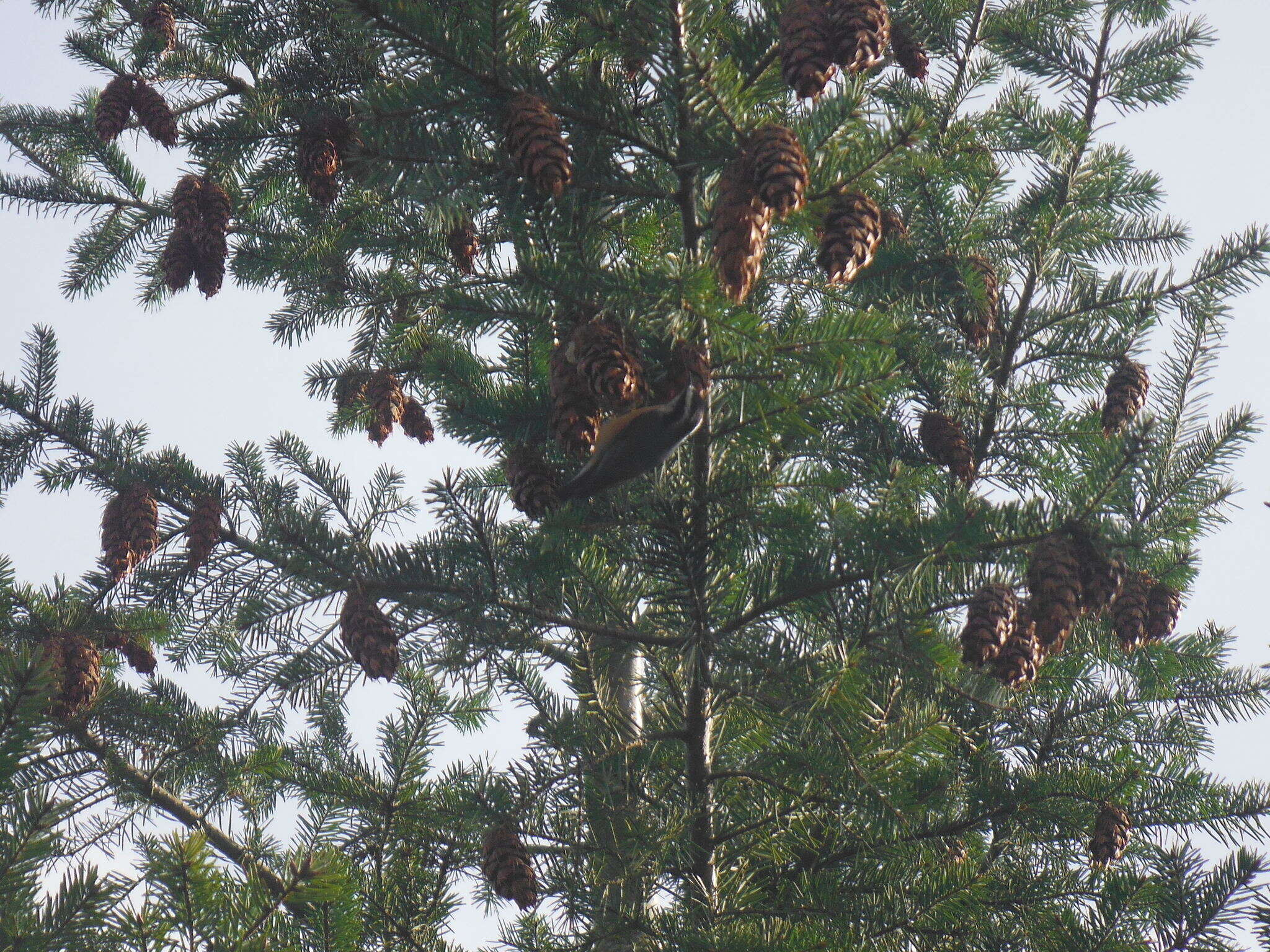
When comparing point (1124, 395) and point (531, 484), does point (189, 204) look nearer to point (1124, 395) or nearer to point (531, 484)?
point (531, 484)

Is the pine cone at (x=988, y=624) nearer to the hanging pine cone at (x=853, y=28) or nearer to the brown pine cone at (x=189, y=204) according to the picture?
the hanging pine cone at (x=853, y=28)

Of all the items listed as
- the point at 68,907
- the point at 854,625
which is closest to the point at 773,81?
the point at 854,625

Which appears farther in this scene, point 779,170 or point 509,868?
point 509,868

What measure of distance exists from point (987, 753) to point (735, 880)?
3.23 ft

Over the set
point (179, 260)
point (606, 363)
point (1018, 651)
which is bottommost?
point (1018, 651)

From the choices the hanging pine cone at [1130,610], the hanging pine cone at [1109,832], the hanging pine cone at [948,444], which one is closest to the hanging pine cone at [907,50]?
the hanging pine cone at [948,444]

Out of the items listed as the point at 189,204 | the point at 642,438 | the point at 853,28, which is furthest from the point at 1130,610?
the point at 189,204

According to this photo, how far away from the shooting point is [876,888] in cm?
241

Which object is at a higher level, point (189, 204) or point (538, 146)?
point (189, 204)

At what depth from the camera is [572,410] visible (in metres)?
2.20

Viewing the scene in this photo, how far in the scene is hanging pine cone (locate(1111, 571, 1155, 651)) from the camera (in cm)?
252

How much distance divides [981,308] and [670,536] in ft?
4.96

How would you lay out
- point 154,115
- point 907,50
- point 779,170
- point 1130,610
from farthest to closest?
1. point 154,115
2. point 907,50
3. point 1130,610
4. point 779,170

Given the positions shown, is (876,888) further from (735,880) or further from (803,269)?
(803,269)
